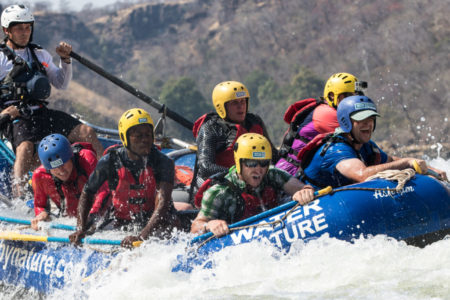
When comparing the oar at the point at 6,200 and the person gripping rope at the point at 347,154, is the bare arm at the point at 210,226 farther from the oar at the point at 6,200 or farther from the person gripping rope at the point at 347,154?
the oar at the point at 6,200

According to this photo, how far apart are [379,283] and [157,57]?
216 feet

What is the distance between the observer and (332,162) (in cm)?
535

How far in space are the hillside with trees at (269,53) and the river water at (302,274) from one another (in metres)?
27.1

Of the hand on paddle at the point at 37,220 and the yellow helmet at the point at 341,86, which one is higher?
the yellow helmet at the point at 341,86

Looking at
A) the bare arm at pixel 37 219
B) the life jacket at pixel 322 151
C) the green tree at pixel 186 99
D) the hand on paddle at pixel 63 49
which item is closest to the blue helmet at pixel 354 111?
the life jacket at pixel 322 151

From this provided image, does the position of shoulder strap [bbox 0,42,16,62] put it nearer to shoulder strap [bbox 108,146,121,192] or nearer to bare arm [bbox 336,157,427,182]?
shoulder strap [bbox 108,146,121,192]

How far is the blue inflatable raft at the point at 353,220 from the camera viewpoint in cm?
479

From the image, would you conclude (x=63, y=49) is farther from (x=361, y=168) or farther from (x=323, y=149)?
(x=361, y=168)

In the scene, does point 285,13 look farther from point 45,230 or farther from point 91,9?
point 45,230

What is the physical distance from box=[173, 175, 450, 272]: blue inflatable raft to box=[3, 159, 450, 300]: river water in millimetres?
66

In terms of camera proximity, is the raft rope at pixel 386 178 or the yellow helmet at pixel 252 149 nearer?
the raft rope at pixel 386 178

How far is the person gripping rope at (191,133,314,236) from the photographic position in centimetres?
516

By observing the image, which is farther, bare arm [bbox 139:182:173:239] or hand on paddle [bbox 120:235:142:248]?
bare arm [bbox 139:182:173:239]

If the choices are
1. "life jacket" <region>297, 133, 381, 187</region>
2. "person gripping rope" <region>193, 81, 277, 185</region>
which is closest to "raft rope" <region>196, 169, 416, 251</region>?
"life jacket" <region>297, 133, 381, 187</region>
